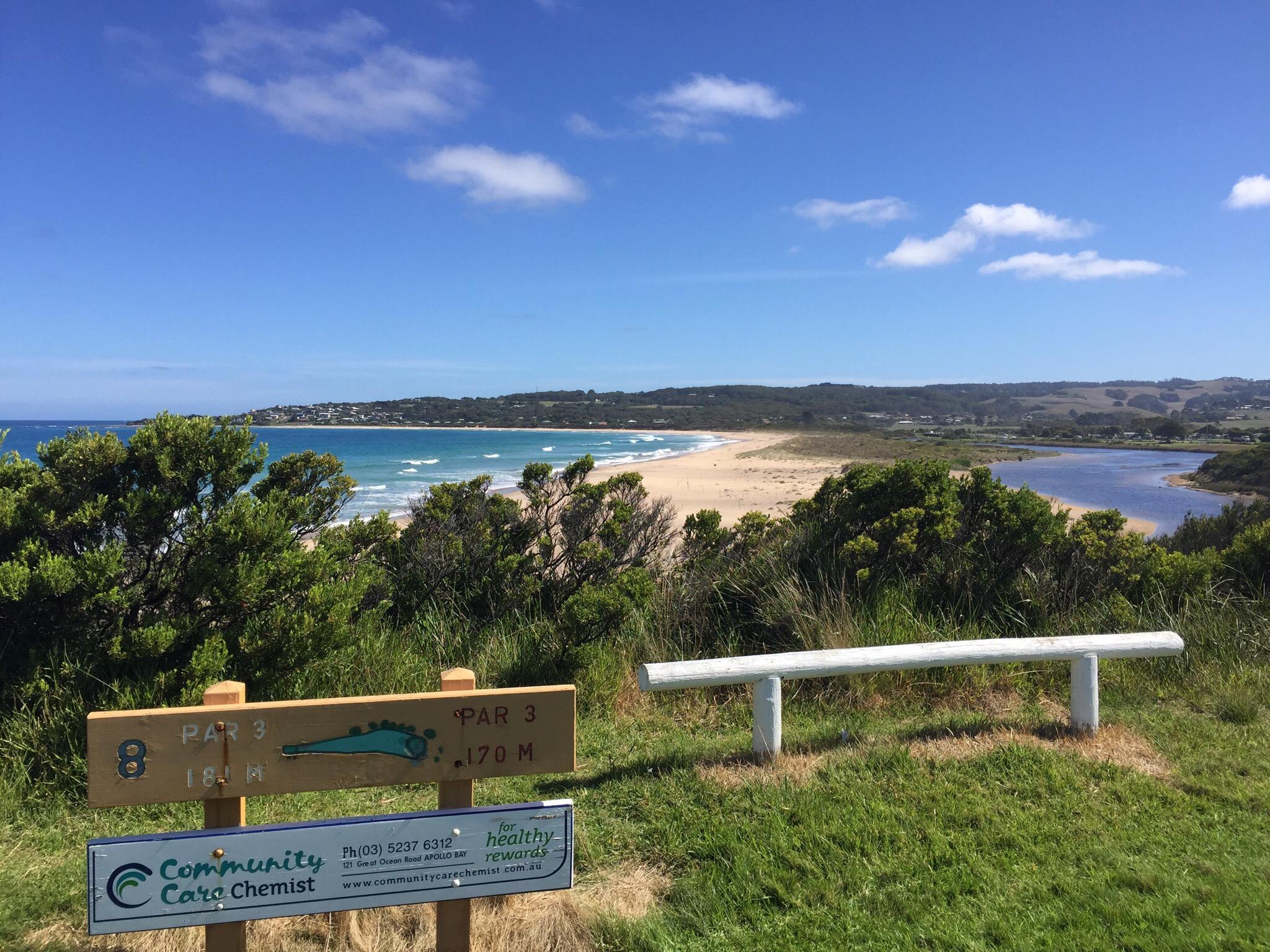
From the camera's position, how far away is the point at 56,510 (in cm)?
405

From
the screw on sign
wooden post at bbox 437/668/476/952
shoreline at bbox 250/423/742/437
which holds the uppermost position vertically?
shoreline at bbox 250/423/742/437

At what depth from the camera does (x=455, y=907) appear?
243cm

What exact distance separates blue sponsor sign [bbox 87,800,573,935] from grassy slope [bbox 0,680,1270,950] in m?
0.59

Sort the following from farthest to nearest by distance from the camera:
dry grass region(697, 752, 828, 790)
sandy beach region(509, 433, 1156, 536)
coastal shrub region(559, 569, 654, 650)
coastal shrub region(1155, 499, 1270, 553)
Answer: sandy beach region(509, 433, 1156, 536), coastal shrub region(1155, 499, 1270, 553), coastal shrub region(559, 569, 654, 650), dry grass region(697, 752, 828, 790)

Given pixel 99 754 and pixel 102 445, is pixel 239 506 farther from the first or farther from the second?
pixel 99 754

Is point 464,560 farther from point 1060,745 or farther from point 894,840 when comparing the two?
point 1060,745

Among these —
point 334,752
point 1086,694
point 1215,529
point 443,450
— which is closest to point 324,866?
point 334,752

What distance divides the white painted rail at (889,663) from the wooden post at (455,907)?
1.32 meters

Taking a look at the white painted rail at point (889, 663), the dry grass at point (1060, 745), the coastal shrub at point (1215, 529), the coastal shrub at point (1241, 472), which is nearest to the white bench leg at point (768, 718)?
the white painted rail at point (889, 663)

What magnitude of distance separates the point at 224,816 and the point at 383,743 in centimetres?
49

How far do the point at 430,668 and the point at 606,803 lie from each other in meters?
1.91

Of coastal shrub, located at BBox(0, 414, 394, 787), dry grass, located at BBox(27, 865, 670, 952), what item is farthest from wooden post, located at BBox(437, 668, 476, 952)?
coastal shrub, located at BBox(0, 414, 394, 787)

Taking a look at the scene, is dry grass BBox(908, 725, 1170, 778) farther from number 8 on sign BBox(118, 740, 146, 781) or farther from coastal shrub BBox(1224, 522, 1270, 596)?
coastal shrub BBox(1224, 522, 1270, 596)

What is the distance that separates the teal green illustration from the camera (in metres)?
2.39
